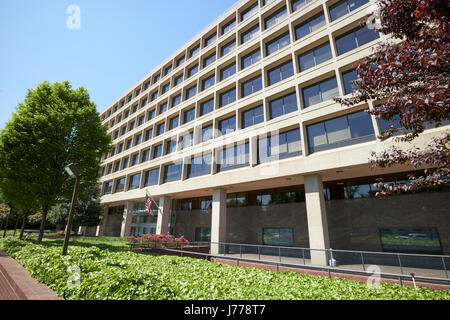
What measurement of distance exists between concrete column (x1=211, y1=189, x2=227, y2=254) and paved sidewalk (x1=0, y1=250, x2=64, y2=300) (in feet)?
43.9

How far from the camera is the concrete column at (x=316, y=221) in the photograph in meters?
13.6

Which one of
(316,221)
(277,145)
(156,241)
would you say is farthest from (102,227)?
(316,221)

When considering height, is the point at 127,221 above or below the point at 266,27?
below

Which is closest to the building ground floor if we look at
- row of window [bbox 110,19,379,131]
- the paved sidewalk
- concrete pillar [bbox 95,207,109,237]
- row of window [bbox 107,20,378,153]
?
row of window [bbox 107,20,378,153]

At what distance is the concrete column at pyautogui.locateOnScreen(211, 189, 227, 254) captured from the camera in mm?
19255

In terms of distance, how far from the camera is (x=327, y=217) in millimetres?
18406

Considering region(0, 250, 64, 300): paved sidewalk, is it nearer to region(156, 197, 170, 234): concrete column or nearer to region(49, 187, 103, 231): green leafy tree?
region(156, 197, 170, 234): concrete column

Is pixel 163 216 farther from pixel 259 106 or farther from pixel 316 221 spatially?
pixel 316 221

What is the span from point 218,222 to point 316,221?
8695 mm

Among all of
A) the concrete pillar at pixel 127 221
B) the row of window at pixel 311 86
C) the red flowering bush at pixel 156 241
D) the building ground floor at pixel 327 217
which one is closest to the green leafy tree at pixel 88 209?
the concrete pillar at pixel 127 221

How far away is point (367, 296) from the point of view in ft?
14.6
